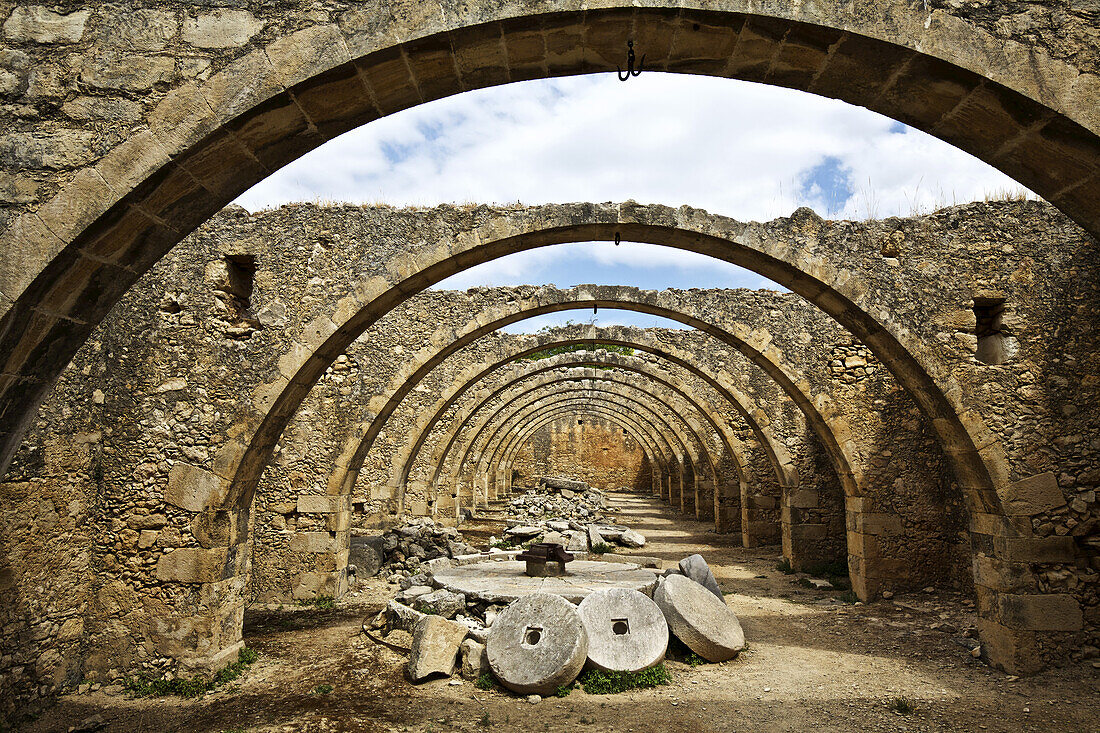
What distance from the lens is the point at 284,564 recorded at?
29.2 feet

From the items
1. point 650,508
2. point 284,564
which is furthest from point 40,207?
point 650,508

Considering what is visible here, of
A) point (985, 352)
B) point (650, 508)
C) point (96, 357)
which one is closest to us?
point (96, 357)

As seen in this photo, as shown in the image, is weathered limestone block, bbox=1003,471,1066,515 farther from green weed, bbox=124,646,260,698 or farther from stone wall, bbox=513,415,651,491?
stone wall, bbox=513,415,651,491

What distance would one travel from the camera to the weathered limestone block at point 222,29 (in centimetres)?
306

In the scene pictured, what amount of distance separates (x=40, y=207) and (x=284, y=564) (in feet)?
22.9

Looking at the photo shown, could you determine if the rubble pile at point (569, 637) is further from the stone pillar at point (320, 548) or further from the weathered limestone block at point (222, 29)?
the weathered limestone block at point (222, 29)

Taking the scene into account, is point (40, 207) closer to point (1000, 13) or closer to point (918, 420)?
point (1000, 13)

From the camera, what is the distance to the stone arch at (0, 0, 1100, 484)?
2873mm

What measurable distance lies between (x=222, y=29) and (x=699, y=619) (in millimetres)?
6381

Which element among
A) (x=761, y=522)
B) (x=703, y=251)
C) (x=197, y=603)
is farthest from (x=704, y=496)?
(x=197, y=603)

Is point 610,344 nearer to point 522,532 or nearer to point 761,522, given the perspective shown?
point 522,532

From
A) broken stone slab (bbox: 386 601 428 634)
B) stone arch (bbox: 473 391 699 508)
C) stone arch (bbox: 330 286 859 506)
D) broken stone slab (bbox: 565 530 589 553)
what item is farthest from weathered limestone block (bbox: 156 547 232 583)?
stone arch (bbox: 473 391 699 508)

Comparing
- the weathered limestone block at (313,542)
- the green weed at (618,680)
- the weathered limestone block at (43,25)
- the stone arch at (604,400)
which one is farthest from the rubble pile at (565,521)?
the weathered limestone block at (43,25)

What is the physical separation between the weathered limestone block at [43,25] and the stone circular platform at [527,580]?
6.36 meters
